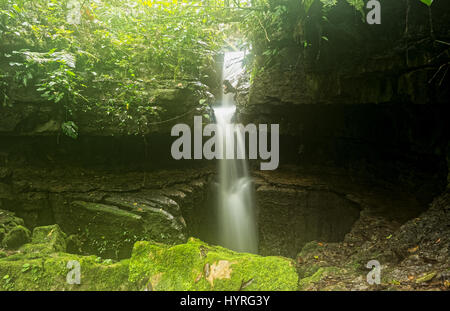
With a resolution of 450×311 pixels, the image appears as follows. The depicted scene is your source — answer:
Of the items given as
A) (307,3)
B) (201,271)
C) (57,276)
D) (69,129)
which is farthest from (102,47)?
(201,271)

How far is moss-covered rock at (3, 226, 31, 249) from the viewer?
382 cm

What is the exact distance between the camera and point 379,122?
18.9 feet

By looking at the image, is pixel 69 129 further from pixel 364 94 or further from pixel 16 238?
pixel 364 94

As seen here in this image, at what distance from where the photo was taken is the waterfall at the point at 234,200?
23.8 feet

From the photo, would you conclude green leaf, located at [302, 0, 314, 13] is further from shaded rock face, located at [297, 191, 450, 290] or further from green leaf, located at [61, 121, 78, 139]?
green leaf, located at [61, 121, 78, 139]

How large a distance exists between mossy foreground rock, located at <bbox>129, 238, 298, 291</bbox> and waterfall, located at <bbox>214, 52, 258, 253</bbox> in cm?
436

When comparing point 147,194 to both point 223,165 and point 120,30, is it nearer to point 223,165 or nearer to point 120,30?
point 223,165

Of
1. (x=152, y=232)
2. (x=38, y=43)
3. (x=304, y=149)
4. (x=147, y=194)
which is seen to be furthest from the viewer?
(x=304, y=149)

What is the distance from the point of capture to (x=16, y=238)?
3.90m

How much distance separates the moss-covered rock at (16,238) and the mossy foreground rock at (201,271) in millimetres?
2585

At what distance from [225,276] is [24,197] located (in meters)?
5.38

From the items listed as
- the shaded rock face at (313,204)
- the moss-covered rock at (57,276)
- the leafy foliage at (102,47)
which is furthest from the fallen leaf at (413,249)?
the leafy foliage at (102,47)

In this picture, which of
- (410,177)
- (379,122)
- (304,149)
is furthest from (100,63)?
(410,177)
